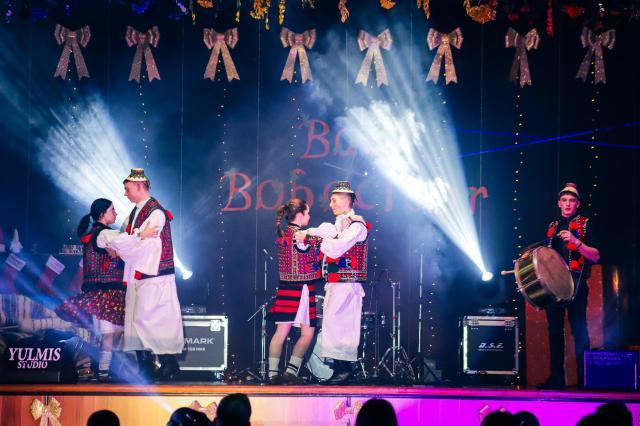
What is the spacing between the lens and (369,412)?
13.5 ft

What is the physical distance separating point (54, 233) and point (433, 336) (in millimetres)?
4592

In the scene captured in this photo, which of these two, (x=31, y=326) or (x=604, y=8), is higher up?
(x=604, y=8)

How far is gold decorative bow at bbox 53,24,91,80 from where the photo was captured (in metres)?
10.6

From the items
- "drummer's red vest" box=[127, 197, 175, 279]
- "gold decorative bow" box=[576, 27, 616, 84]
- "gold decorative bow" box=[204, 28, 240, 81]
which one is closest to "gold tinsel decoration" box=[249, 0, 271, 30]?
"gold decorative bow" box=[204, 28, 240, 81]

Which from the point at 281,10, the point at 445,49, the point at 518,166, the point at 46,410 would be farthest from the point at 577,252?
the point at 46,410

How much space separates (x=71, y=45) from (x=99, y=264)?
2937 mm

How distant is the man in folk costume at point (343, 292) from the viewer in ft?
29.7

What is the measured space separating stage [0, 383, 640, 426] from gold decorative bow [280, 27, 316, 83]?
12.7 feet

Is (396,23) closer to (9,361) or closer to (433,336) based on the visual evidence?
(433,336)

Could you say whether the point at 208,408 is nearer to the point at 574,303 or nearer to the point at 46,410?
the point at 46,410

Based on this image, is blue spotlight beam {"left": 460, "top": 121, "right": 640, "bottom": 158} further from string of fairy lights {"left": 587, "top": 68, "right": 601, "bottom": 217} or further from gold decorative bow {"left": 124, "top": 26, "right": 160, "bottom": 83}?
gold decorative bow {"left": 124, "top": 26, "right": 160, "bottom": 83}

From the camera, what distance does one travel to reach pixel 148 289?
899 centimetres

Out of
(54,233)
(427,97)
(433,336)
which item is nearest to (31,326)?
(54,233)

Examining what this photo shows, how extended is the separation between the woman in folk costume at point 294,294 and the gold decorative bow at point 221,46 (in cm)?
218
